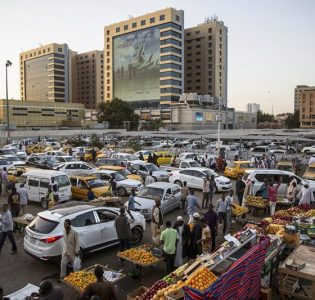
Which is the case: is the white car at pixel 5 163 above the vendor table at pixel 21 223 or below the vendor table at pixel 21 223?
above

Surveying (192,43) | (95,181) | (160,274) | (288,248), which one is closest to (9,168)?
(95,181)

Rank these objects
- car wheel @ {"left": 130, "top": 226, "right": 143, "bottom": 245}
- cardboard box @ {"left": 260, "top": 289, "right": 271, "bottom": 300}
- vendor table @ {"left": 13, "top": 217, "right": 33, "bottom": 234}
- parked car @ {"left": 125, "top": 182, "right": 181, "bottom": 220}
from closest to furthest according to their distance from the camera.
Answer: cardboard box @ {"left": 260, "top": 289, "right": 271, "bottom": 300}
car wheel @ {"left": 130, "top": 226, "right": 143, "bottom": 245}
vendor table @ {"left": 13, "top": 217, "right": 33, "bottom": 234}
parked car @ {"left": 125, "top": 182, "right": 181, "bottom": 220}

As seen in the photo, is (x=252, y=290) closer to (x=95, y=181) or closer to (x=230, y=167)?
(x=95, y=181)

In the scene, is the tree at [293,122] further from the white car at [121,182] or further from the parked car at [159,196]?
the parked car at [159,196]

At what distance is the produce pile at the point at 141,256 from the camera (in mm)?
8317

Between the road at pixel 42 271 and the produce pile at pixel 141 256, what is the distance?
23.2 inches

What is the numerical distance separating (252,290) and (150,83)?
4594 inches

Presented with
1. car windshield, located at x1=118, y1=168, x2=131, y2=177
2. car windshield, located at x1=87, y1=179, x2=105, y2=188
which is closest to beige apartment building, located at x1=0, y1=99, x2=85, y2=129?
car windshield, located at x1=118, y1=168, x2=131, y2=177

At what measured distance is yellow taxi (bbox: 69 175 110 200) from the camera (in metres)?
17.3

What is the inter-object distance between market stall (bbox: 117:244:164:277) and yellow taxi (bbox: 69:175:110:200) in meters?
8.58

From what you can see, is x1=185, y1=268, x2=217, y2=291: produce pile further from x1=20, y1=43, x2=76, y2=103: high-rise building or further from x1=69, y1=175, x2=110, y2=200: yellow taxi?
x1=20, y1=43, x2=76, y2=103: high-rise building

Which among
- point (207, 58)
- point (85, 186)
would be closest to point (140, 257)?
point (85, 186)

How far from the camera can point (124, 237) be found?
9586 millimetres

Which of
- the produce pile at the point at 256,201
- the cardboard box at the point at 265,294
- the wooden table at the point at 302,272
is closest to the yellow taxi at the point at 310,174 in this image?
the produce pile at the point at 256,201
